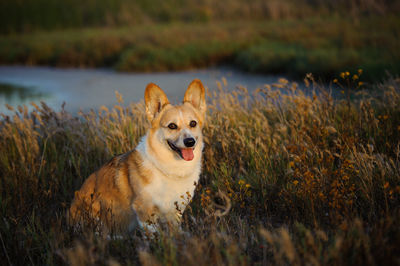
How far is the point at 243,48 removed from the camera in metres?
15.7

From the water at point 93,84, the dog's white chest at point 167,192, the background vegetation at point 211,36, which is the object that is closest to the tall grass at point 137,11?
the background vegetation at point 211,36

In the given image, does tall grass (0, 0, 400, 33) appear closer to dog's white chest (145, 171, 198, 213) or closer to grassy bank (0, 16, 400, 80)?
grassy bank (0, 16, 400, 80)

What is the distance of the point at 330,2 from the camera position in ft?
74.4

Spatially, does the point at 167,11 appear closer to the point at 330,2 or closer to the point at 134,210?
the point at 330,2

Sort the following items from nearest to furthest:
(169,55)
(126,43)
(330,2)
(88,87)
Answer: (88,87)
(169,55)
(126,43)
(330,2)

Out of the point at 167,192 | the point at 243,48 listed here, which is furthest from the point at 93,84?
the point at 167,192

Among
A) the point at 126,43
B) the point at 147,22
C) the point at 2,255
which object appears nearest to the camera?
the point at 2,255

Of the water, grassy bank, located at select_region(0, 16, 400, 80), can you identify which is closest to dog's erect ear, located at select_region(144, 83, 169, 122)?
the water

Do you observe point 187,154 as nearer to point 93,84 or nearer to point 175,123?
point 175,123

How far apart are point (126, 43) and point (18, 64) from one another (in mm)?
5636

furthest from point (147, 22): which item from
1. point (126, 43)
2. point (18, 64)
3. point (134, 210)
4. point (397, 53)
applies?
point (134, 210)

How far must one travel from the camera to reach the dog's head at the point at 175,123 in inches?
140

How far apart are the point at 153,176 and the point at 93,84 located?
10.1m

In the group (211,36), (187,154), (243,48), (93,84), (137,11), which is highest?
(137,11)
